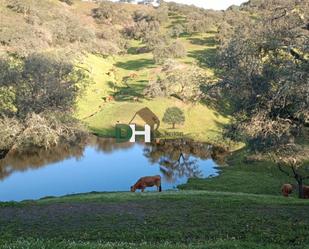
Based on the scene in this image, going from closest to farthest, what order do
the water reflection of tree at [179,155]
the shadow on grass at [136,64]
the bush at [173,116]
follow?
the water reflection of tree at [179,155] → the bush at [173,116] → the shadow on grass at [136,64]

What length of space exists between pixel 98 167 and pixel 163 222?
39.2 meters

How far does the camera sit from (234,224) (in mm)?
22609

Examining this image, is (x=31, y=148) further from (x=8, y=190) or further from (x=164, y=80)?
(x=164, y=80)

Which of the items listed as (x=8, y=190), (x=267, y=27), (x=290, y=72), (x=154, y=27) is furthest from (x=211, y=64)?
(x=154, y=27)

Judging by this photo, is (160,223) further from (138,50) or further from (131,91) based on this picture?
(138,50)

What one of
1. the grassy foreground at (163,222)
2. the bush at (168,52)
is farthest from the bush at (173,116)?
the grassy foreground at (163,222)

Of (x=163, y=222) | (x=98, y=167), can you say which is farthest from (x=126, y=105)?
(x=163, y=222)

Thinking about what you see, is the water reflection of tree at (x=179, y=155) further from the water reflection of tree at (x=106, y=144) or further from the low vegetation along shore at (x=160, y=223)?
the low vegetation along shore at (x=160, y=223)

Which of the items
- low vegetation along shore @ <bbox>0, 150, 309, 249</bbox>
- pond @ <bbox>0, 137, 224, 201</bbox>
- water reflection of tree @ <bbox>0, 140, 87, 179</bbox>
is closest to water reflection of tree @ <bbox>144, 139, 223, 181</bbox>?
pond @ <bbox>0, 137, 224, 201</bbox>

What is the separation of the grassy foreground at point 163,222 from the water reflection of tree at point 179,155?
29.4 meters

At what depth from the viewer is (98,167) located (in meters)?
61.6

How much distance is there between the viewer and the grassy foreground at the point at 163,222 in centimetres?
1991

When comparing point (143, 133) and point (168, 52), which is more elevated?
point (168, 52)

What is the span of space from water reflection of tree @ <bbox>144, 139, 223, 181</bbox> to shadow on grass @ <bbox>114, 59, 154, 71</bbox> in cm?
4676
